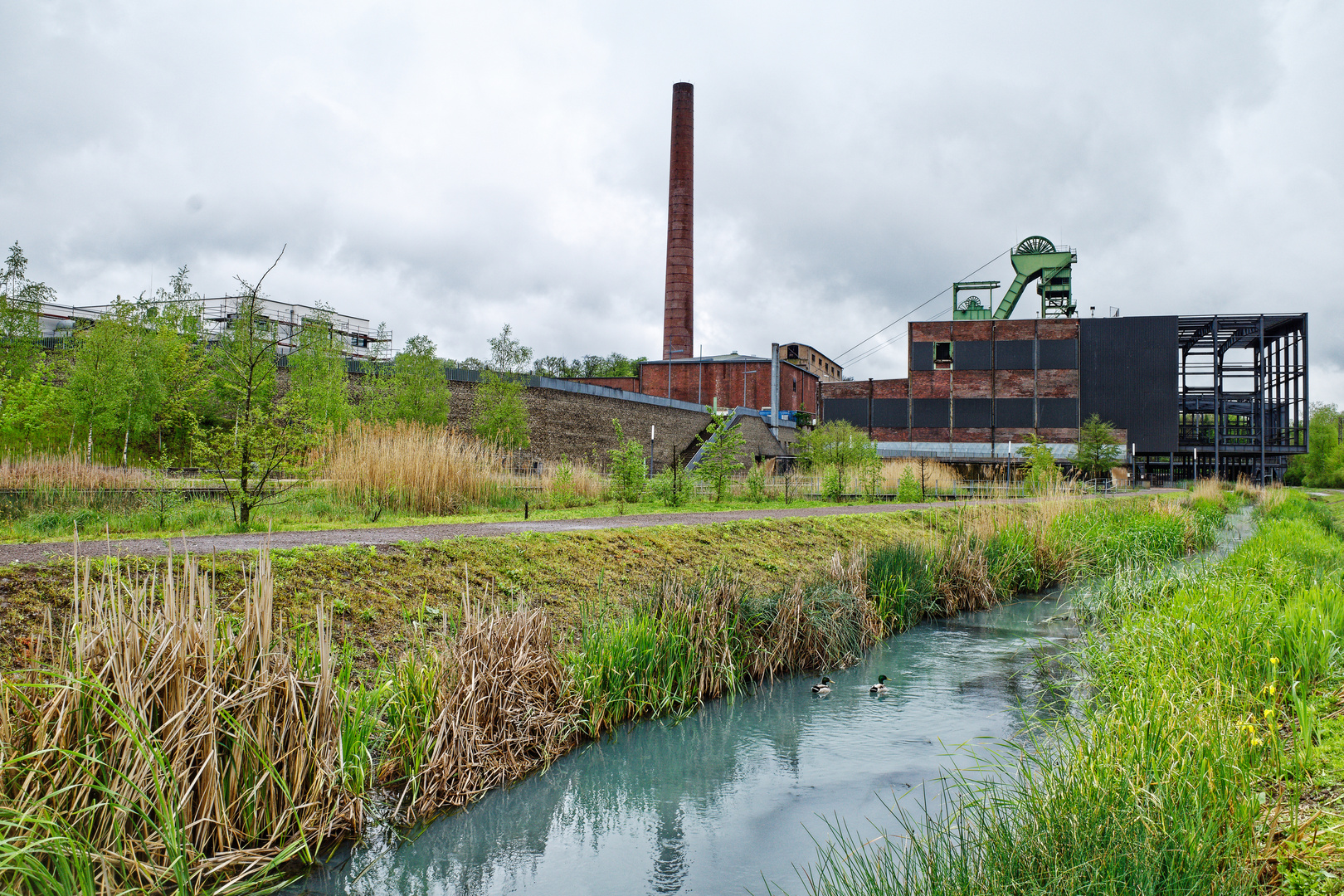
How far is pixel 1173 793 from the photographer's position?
3.52m

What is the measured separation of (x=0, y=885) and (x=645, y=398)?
36.8 meters

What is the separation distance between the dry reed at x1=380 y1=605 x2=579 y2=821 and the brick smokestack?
132 ft

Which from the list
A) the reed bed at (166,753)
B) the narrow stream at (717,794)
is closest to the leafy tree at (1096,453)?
the narrow stream at (717,794)

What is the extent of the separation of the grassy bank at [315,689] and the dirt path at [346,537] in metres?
0.68

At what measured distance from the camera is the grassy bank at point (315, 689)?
3.47 m

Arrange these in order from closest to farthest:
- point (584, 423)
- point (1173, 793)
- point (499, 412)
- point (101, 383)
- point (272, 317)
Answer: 1. point (1173, 793)
2. point (101, 383)
3. point (499, 412)
4. point (584, 423)
5. point (272, 317)

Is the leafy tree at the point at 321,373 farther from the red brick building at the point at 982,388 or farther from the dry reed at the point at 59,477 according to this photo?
the red brick building at the point at 982,388

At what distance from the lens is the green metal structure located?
168 feet

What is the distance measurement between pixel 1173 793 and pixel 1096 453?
39.0m

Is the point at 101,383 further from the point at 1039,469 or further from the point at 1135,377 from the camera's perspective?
the point at 1135,377

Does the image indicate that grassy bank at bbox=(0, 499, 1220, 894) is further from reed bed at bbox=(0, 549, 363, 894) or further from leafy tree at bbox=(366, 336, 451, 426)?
leafy tree at bbox=(366, 336, 451, 426)

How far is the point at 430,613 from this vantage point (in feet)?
23.6

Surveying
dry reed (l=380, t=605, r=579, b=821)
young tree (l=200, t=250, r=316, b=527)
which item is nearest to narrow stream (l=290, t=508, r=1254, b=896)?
dry reed (l=380, t=605, r=579, b=821)

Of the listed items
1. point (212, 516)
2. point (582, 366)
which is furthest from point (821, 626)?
point (582, 366)
